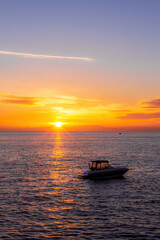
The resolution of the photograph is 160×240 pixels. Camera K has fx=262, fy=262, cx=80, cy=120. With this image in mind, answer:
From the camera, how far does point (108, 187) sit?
5231cm

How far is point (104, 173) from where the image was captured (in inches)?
2415

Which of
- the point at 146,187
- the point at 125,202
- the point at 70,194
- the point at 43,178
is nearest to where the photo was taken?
the point at 125,202

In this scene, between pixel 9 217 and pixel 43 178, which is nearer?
pixel 9 217

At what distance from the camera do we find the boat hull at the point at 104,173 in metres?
60.3

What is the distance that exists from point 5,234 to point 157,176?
1718 inches

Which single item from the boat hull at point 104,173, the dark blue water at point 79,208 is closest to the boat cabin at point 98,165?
the boat hull at point 104,173

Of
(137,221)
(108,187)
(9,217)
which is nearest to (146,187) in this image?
(108,187)

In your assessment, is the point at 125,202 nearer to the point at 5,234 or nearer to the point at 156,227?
the point at 156,227

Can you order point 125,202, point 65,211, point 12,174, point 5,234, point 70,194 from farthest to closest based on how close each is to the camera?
point 12,174 < point 70,194 < point 125,202 < point 65,211 < point 5,234

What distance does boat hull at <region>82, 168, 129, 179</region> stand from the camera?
60.3 m

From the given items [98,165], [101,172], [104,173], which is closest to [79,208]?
[101,172]

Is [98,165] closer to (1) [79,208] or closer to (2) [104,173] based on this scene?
(2) [104,173]

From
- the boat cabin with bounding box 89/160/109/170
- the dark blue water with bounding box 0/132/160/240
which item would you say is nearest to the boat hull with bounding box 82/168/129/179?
the boat cabin with bounding box 89/160/109/170

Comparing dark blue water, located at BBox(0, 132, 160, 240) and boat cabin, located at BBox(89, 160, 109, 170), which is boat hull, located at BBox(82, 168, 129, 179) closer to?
boat cabin, located at BBox(89, 160, 109, 170)
